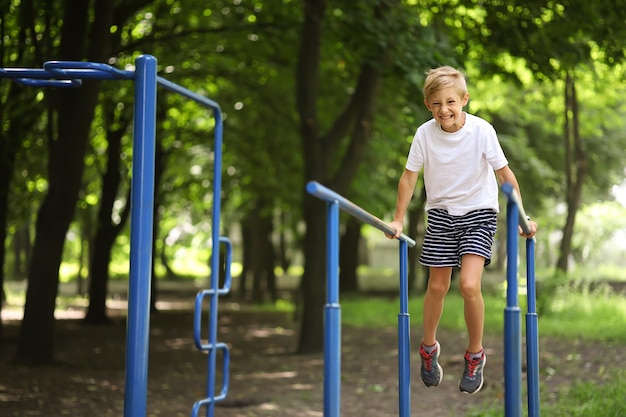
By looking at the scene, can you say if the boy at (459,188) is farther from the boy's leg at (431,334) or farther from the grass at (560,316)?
the grass at (560,316)

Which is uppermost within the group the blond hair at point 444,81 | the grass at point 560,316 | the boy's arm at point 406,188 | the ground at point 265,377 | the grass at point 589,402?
the blond hair at point 444,81

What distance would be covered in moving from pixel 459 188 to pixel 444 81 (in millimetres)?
481

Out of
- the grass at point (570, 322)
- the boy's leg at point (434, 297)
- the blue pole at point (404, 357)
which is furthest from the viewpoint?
the grass at point (570, 322)

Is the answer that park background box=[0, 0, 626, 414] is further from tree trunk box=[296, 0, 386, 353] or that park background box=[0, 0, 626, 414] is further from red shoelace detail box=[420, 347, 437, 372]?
red shoelace detail box=[420, 347, 437, 372]

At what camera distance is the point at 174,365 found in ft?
37.8

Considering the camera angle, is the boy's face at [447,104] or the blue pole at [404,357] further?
the blue pole at [404,357]

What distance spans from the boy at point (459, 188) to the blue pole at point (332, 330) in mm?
770

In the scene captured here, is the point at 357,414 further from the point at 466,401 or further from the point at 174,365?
the point at 174,365

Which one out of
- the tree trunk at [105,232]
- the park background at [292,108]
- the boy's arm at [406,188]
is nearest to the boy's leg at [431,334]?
the boy's arm at [406,188]

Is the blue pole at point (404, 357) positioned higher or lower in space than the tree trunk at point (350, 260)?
lower

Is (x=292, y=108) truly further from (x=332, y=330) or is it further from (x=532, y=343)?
(x=332, y=330)

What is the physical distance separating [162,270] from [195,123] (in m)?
25.3

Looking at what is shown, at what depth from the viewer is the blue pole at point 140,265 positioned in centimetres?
411

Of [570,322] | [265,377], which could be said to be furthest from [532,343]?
[570,322]
